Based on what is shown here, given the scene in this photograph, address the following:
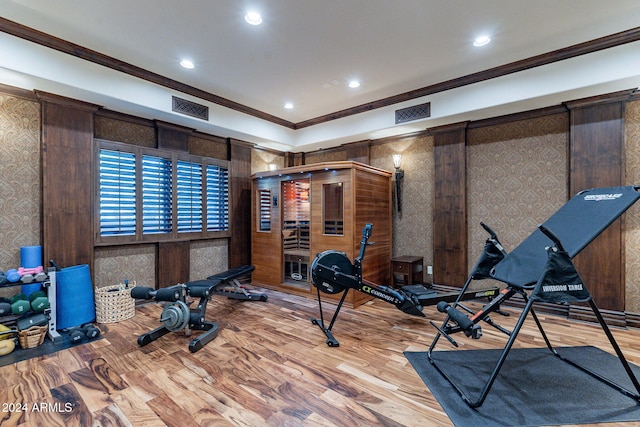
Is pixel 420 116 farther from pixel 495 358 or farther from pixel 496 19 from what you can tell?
pixel 495 358

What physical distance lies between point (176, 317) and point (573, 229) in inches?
136

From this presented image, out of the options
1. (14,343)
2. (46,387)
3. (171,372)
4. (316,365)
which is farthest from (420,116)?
(14,343)

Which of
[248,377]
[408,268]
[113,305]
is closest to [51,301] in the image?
[113,305]

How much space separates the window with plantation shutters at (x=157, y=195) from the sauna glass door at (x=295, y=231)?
115cm

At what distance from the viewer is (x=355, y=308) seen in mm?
4090

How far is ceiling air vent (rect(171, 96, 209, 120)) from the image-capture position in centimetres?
407

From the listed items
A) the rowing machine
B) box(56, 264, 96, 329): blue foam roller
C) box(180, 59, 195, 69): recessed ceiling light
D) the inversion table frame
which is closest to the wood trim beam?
box(180, 59, 195, 69): recessed ceiling light

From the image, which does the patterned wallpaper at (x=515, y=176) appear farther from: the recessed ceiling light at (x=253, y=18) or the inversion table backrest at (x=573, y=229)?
the recessed ceiling light at (x=253, y=18)

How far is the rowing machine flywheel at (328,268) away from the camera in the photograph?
123 inches

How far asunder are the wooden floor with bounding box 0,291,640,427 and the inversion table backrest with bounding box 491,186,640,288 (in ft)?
3.27

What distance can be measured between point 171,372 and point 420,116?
432 centimetres

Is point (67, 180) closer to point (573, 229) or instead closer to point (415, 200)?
point (415, 200)

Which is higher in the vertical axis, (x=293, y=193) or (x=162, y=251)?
(x=293, y=193)

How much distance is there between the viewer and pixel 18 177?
3.27 meters
